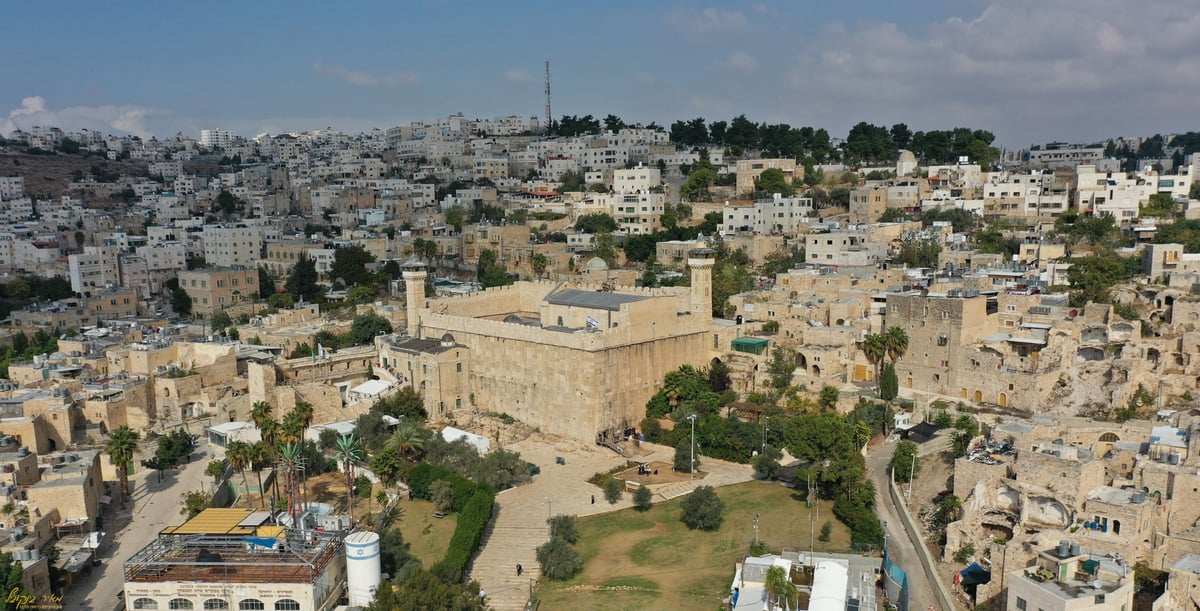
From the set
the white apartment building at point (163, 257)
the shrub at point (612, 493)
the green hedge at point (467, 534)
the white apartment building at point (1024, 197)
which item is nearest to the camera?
the green hedge at point (467, 534)

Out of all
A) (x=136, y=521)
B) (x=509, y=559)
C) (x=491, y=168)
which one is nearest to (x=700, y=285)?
(x=509, y=559)

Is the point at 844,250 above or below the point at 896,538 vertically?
above

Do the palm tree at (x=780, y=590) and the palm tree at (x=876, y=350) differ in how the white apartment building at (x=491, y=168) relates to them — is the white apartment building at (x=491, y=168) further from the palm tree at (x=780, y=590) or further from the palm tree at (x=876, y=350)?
the palm tree at (x=780, y=590)

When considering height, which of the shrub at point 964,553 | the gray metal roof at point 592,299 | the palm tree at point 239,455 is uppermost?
the gray metal roof at point 592,299

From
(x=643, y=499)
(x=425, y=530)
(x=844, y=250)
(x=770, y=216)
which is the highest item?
(x=770, y=216)

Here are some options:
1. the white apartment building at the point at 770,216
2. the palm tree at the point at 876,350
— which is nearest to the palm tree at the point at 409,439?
the palm tree at the point at 876,350

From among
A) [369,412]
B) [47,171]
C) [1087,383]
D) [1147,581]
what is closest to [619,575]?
[1147,581]

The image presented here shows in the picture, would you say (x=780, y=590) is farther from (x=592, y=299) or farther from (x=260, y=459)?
(x=592, y=299)
